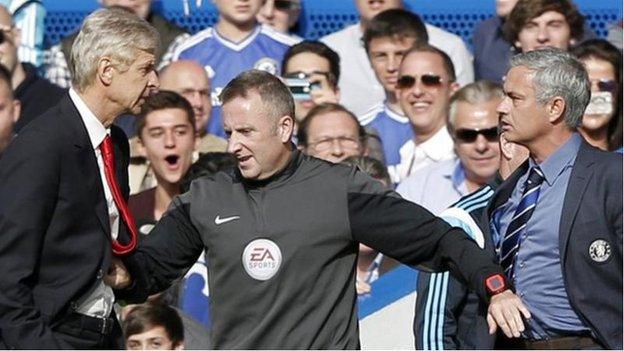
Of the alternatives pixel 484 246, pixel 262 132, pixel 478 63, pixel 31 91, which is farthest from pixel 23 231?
pixel 478 63

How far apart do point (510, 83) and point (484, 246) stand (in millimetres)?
629

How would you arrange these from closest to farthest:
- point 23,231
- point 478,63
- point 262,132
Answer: point 23,231, point 262,132, point 478,63

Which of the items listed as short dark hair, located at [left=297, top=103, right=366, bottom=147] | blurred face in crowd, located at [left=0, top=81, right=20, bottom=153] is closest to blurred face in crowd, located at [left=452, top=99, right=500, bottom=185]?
short dark hair, located at [left=297, top=103, right=366, bottom=147]

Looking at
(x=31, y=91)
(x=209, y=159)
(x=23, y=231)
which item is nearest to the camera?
(x=23, y=231)

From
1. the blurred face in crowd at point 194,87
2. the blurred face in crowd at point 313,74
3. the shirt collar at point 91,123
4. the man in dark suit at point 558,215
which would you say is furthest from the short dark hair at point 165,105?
the shirt collar at point 91,123

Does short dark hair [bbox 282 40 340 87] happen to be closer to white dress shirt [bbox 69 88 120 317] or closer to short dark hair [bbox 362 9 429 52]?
short dark hair [bbox 362 9 429 52]

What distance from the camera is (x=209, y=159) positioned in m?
8.48

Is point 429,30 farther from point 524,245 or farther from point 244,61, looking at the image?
point 524,245

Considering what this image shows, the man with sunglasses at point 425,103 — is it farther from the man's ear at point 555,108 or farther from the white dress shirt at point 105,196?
the white dress shirt at point 105,196

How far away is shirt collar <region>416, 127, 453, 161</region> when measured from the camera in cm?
946

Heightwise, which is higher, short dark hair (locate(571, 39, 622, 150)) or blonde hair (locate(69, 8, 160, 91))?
blonde hair (locate(69, 8, 160, 91))

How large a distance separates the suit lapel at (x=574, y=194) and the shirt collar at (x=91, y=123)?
1.68 meters

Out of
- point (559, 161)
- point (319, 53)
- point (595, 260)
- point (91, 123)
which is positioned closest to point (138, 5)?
point (319, 53)

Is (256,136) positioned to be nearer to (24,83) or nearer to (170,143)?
(170,143)
